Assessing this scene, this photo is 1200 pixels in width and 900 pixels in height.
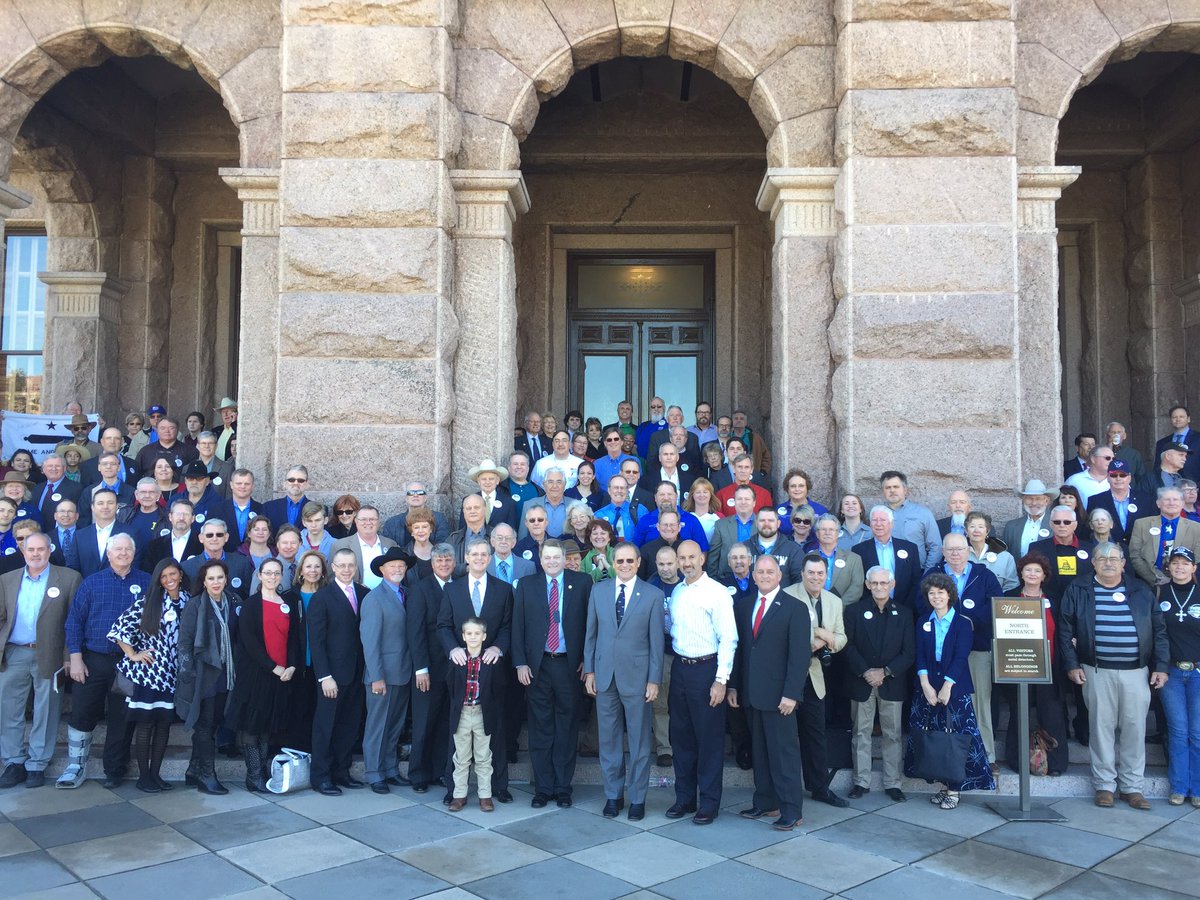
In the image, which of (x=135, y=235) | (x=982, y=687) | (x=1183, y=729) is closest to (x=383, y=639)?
(x=982, y=687)

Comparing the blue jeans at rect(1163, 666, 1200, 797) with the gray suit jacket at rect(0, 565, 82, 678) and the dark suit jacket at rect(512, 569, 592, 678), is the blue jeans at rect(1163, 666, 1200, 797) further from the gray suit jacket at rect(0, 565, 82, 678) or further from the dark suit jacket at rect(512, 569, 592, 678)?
the gray suit jacket at rect(0, 565, 82, 678)

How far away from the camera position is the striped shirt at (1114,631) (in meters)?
6.70

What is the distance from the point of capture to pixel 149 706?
6766 millimetres

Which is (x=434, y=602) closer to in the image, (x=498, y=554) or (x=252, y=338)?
(x=498, y=554)

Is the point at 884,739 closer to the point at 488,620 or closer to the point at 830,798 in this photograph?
the point at 830,798

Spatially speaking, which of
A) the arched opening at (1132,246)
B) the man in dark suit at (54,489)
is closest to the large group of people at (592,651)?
the man in dark suit at (54,489)

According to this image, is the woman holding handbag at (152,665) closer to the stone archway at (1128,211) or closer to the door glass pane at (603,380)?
the door glass pane at (603,380)

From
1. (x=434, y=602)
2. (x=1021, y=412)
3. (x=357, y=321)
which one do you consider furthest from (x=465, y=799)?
(x=1021, y=412)

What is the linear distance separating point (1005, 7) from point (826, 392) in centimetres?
361

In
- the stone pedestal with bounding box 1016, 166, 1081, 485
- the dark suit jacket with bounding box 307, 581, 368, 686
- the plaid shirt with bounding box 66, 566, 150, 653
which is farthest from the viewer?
the stone pedestal with bounding box 1016, 166, 1081, 485

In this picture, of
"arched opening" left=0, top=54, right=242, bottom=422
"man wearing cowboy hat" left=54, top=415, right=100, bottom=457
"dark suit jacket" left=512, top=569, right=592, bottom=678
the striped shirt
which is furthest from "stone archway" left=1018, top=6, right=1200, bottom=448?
"arched opening" left=0, top=54, right=242, bottom=422

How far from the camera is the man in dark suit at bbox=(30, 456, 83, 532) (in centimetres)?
853

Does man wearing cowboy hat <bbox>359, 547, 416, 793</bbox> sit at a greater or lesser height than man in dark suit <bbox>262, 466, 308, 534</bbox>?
lesser

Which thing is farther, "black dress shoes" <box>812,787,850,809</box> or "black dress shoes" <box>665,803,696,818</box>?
"black dress shoes" <box>812,787,850,809</box>
